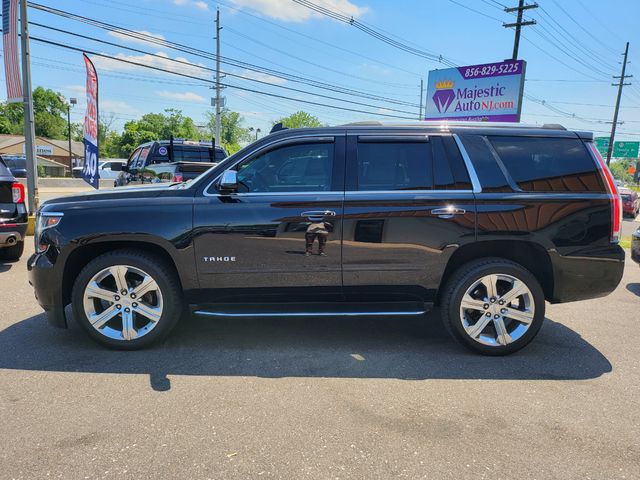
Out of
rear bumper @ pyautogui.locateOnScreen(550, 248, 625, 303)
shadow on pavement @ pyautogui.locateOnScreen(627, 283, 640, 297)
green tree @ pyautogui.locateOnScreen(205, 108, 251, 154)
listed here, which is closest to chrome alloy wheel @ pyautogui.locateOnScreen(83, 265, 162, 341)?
rear bumper @ pyautogui.locateOnScreen(550, 248, 625, 303)

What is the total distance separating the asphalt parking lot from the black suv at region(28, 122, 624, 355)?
1.29ft

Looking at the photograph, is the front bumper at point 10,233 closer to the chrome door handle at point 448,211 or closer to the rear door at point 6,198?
the rear door at point 6,198

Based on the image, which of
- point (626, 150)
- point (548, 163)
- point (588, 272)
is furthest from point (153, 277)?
point (626, 150)

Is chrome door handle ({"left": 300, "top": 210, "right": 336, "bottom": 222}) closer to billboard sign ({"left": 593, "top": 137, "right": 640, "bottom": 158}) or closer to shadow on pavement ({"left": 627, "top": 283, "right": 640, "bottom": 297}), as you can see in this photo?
shadow on pavement ({"left": 627, "top": 283, "right": 640, "bottom": 297})

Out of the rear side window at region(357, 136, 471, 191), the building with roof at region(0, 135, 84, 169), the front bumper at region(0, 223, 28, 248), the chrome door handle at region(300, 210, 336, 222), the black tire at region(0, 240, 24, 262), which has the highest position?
the building with roof at region(0, 135, 84, 169)

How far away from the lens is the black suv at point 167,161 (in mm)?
10820

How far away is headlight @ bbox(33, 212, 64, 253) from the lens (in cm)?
381

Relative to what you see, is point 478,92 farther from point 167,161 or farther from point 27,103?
point 27,103

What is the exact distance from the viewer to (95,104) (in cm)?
1161

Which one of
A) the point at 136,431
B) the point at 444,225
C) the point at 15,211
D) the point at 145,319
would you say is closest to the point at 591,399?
the point at 444,225

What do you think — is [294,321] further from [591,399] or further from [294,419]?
[591,399]

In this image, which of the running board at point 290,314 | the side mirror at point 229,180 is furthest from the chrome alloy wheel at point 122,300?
the side mirror at point 229,180

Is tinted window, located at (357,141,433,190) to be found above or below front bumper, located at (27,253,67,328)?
above

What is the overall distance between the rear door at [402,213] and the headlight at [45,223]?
7.78 feet
